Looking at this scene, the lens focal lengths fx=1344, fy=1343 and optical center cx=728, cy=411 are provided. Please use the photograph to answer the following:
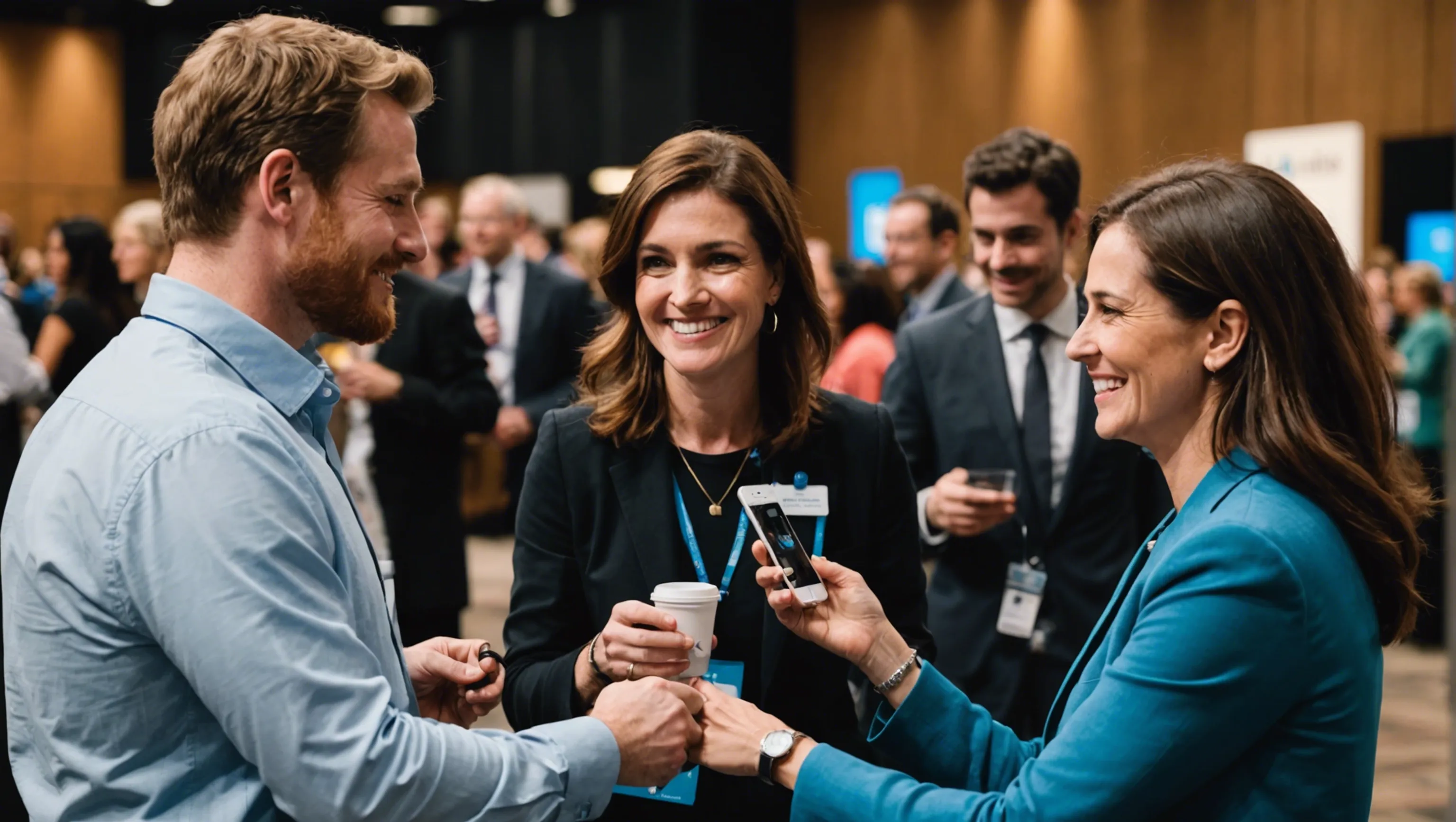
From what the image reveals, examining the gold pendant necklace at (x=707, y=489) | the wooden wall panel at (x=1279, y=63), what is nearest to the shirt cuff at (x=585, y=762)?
the gold pendant necklace at (x=707, y=489)

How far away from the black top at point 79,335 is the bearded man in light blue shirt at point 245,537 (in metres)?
3.91

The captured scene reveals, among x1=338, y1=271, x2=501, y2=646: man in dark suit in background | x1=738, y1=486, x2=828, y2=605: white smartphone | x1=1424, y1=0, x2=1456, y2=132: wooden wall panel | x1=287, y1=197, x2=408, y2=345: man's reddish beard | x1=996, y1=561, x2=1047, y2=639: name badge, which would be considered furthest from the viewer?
x1=1424, y1=0, x2=1456, y2=132: wooden wall panel

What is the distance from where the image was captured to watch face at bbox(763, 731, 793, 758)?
5.66 ft

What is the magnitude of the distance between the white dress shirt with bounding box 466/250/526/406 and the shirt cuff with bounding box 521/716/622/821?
478 centimetres

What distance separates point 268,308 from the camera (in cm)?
149

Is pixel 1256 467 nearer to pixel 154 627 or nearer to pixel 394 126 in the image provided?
pixel 394 126

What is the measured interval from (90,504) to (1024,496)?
2.13 m

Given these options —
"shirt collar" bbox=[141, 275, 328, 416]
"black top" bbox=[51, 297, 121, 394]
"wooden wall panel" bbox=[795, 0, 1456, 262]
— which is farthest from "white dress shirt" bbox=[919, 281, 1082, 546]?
"wooden wall panel" bbox=[795, 0, 1456, 262]

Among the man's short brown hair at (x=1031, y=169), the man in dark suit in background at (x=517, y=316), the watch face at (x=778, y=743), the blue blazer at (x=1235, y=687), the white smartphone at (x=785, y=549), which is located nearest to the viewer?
the blue blazer at (x=1235, y=687)

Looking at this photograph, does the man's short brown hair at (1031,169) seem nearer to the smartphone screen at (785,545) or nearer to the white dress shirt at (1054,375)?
the white dress shirt at (1054,375)

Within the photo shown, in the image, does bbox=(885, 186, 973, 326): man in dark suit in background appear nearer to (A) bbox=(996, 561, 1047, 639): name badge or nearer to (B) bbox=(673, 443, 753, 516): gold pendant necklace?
(A) bbox=(996, 561, 1047, 639): name badge

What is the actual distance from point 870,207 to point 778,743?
36.0 feet

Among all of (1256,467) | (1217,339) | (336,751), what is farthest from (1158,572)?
(336,751)

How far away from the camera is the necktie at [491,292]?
6.42 metres
